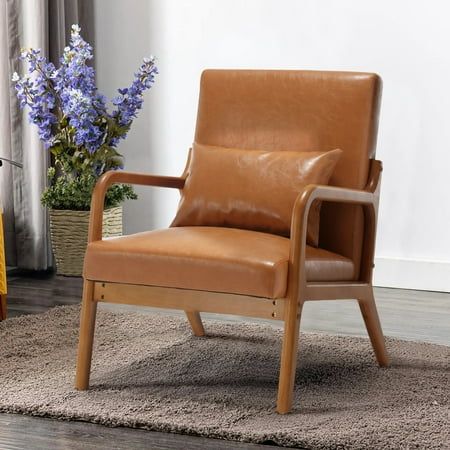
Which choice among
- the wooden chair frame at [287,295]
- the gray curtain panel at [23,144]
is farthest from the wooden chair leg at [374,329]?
the gray curtain panel at [23,144]

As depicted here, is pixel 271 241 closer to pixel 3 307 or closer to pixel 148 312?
pixel 148 312

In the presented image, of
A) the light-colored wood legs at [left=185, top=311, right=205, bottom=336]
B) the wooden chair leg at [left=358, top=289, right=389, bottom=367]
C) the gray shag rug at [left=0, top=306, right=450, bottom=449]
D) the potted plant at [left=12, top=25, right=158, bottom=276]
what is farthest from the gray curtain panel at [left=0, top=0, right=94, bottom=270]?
the wooden chair leg at [left=358, top=289, right=389, bottom=367]

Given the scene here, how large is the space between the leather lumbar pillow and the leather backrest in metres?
0.09

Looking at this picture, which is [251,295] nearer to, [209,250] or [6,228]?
[209,250]

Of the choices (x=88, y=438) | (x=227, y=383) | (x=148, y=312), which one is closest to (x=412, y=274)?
(x=148, y=312)

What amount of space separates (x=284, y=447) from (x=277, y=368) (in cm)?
58

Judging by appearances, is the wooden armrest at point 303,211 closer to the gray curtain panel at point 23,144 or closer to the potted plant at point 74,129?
the potted plant at point 74,129

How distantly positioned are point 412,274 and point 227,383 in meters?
1.78

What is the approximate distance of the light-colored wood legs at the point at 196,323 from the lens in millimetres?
2766

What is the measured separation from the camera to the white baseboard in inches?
150

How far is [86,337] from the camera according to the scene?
2219 mm

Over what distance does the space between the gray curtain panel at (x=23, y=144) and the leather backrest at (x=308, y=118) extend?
158cm

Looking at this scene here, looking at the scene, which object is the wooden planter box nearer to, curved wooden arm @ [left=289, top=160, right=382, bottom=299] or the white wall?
the white wall

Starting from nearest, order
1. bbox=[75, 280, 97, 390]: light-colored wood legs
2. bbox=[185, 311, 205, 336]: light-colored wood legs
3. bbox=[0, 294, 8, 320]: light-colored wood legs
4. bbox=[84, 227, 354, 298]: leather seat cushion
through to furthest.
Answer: bbox=[84, 227, 354, 298]: leather seat cushion, bbox=[75, 280, 97, 390]: light-colored wood legs, bbox=[185, 311, 205, 336]: light-colored wood legs, bbox=[0, 294, 8, 320]: light-colored wood legs
